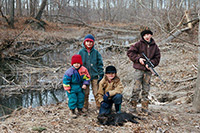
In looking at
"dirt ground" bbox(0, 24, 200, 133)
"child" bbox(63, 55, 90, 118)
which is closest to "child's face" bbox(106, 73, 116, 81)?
"child" bbox(63, 55, 90, 118)

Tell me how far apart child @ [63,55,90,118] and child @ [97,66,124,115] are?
399 mm

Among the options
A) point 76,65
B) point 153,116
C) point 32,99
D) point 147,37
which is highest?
point 147,37

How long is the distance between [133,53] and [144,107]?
125cm

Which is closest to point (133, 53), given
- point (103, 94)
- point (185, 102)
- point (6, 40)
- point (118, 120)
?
point (103, 94)

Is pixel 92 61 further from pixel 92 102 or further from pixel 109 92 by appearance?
pixel 92 102

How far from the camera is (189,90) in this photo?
675 cm

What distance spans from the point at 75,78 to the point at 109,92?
78 cm

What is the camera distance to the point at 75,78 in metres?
4.43

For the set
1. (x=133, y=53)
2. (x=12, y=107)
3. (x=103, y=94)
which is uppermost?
(x=133, y=53)

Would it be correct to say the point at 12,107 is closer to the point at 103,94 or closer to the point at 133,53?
the point at 103,94

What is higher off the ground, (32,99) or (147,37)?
(147,37)

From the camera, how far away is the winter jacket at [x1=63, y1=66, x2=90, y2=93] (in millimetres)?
4371

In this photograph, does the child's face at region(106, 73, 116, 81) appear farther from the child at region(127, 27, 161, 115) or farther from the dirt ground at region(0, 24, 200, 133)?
the dirt ground at region(0, 24, 200, 133)

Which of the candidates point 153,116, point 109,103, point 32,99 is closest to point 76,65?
point 109,103
